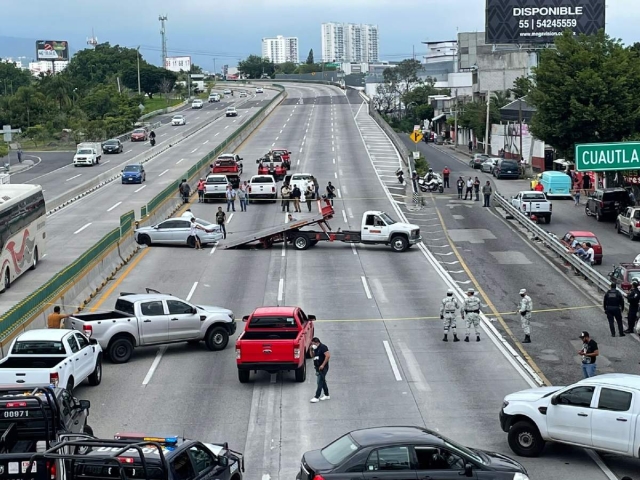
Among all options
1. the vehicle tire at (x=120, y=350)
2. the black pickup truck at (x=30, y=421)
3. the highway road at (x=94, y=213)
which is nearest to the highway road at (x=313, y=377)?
the vehicle tire at (x=120, y=350)

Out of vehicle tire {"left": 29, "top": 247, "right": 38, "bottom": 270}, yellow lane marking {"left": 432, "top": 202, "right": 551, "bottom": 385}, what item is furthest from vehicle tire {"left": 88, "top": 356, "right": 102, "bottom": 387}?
vehicle tire {"left": 29, "top": 247, "right": 38, "bottom": 270}

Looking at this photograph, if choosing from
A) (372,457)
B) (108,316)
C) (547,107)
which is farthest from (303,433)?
(547,107)

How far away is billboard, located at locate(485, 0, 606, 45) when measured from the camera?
95688 mm

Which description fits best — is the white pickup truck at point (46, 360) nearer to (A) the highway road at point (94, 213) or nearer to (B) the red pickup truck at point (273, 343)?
(B) the red pickup truck at point (273, 343)

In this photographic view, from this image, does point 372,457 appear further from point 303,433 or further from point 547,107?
point 547,107

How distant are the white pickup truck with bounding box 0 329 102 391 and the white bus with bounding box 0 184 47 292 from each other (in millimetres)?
13045

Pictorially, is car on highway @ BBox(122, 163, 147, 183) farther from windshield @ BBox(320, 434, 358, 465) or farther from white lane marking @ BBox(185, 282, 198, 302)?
windshield @ BBox(320, 434, 358, 465)

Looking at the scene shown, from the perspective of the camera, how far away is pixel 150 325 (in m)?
25.4

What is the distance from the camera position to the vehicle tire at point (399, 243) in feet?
140

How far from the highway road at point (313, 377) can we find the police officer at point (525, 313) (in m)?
1.01

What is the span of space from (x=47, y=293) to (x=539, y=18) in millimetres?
77393

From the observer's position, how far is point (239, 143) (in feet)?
292

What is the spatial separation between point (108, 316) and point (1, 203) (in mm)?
11252

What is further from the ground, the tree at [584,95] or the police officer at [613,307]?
the tree at [584,95]
